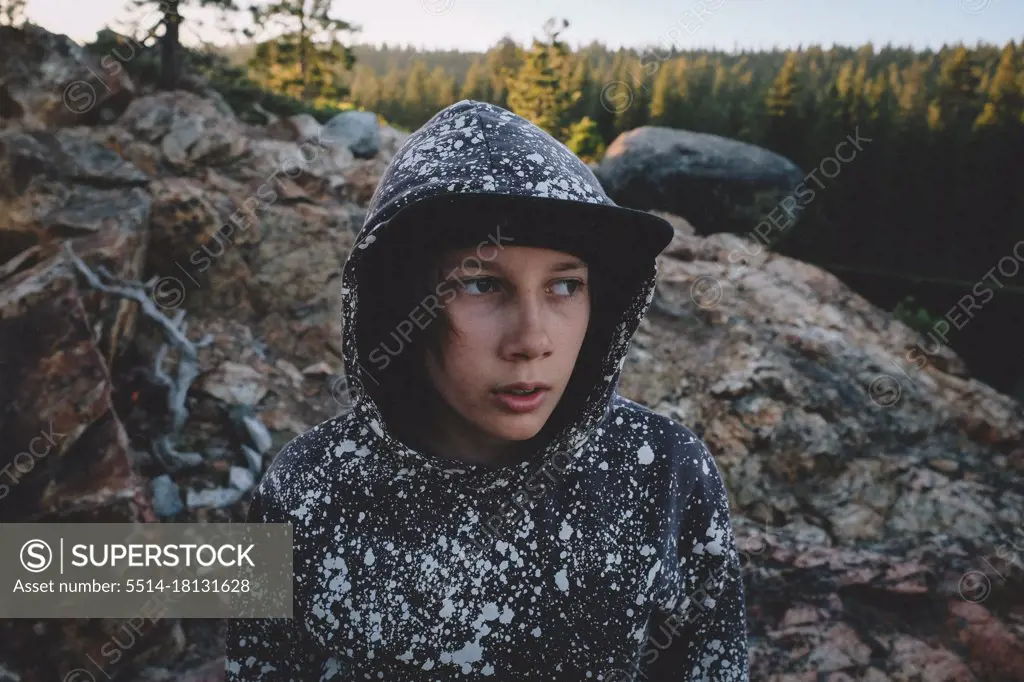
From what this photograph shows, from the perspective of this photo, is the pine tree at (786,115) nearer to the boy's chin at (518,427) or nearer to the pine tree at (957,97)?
the pine tree at (957,97)

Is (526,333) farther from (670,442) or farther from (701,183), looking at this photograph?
(701,183)

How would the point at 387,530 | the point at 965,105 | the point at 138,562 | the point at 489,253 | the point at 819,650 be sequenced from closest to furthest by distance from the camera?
the point at 489,253, the point at 387,530, the point at 819,650, the point at 138,562, the point at 965,105

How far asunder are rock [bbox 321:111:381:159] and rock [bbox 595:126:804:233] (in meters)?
5.38

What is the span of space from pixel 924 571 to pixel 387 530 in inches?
117

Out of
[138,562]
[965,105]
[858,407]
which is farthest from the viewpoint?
[965,105]

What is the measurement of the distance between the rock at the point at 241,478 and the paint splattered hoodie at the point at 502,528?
10.1 feet

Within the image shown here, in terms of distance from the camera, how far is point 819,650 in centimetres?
265

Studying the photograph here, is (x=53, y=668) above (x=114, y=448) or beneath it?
beneath

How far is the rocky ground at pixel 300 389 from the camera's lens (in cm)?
295

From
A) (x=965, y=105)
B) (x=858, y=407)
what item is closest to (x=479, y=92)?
(x=965, y=105)

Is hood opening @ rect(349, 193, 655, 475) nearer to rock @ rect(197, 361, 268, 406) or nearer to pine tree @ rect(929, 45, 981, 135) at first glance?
rock @ rect(197, 361, 268, 406)

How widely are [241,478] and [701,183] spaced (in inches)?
503

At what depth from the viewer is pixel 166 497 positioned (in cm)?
421

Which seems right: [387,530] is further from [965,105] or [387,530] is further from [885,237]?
[965,105]
